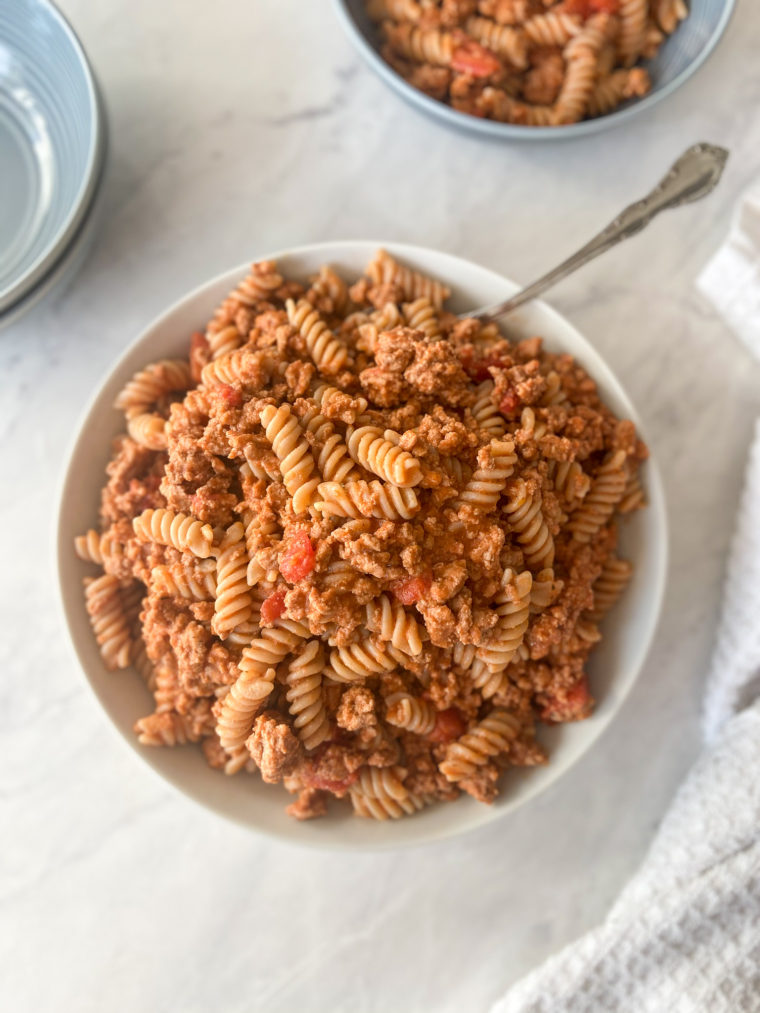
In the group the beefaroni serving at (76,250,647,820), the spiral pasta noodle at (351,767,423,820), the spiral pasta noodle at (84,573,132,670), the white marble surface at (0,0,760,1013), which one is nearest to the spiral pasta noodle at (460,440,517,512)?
the beefaroni serving at (76,250,647,820)

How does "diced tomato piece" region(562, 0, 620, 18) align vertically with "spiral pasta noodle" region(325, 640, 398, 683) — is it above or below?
above

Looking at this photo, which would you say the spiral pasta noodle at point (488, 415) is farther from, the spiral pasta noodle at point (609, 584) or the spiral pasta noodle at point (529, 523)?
the spiral pasta noodle at point (609, 584)

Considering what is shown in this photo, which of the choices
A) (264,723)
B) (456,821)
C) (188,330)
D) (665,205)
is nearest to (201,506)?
(264,723)

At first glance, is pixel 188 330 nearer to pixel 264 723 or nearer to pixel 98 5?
pixel 264 723

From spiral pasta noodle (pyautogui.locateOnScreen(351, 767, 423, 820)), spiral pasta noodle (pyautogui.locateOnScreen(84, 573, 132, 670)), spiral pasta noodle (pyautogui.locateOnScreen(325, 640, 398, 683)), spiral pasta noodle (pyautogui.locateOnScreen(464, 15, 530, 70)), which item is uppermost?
spiral pasta noodle (pyautogui.locateOnScreen(464, 15, 530, 70))

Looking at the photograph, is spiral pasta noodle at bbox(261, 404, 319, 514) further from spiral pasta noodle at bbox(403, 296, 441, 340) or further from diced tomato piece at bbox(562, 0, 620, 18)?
diced tomato piece at bbox(562, 0, 620, 18)

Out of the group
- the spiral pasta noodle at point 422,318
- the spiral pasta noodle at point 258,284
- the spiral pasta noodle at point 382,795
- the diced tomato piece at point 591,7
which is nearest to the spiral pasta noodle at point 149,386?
the spiral pasta noodle at point 258,284
